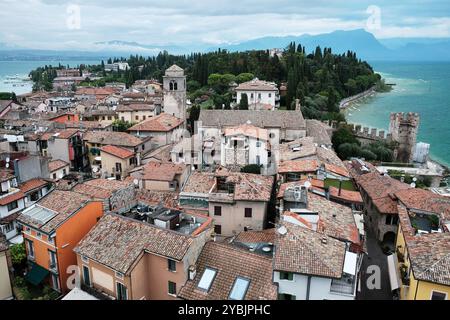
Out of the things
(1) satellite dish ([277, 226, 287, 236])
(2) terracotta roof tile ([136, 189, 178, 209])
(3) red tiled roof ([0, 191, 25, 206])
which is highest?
(1) satellite dish ([277, 226, 287, 236])

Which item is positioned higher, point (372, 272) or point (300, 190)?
point (300, 190)

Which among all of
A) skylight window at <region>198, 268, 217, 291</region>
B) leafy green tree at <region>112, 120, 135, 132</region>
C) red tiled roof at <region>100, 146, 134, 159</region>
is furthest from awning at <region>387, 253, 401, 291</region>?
leafy green tree at <region>112, 120, 135, 132</region>

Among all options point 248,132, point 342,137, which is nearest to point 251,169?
point 248,132

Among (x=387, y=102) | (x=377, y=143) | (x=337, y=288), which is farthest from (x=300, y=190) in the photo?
(x=387, y=102)

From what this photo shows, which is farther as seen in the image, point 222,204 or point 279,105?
point 279,105

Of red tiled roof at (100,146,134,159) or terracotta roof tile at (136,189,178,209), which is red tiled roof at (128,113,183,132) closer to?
red tiled roof at (100,146,134,159)

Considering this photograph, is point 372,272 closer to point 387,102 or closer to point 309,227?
point 309,227
